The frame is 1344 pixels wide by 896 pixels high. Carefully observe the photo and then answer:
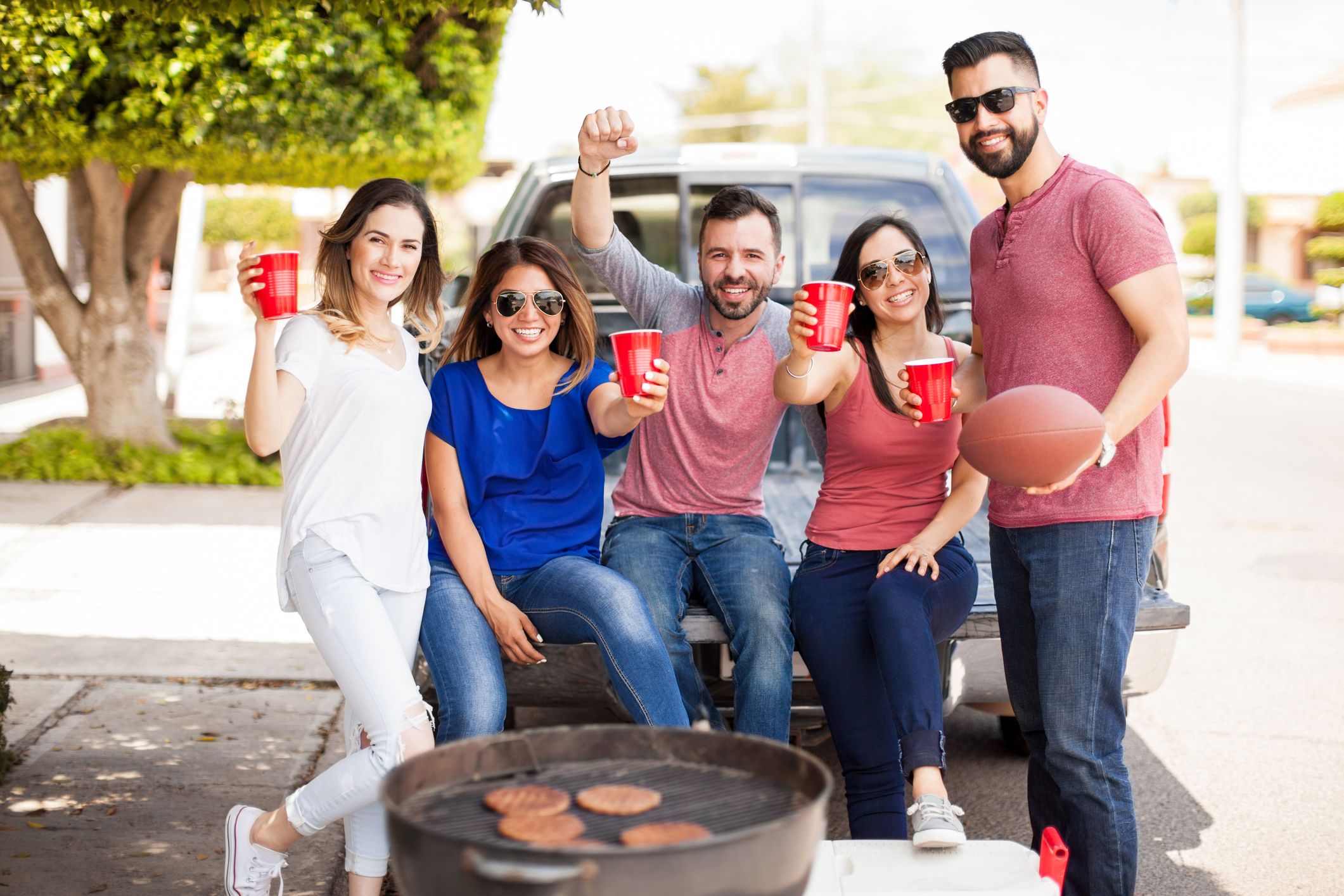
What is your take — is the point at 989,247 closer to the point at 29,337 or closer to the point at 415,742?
the point at 415,742

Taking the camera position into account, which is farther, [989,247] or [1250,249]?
[1250,249]

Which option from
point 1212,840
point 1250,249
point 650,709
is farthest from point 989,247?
point 1250,249

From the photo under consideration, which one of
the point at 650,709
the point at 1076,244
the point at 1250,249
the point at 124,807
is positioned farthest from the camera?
the point at 1250,249

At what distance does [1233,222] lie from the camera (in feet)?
72.4

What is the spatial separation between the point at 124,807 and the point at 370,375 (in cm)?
180

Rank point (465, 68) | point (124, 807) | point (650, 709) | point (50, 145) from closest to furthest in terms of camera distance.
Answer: point (650, 709), point (124, 807), point (50, 145), point (465, 68)

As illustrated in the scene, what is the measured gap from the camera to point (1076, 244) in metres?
2.85

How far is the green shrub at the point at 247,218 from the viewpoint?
3400 centimetres

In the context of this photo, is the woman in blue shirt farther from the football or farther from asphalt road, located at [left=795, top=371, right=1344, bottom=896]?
asphalt road, located at [left=795, top=371, right=1344, bottom=896]

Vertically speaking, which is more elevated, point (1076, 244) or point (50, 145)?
point (50, 145)

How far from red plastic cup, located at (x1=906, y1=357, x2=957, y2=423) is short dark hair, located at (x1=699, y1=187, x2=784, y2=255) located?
2.45 feet

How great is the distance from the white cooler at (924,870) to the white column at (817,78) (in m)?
28.3

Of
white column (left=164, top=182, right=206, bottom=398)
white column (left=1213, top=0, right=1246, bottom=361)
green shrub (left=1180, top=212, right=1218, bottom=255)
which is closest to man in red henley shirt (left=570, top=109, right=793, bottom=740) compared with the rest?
white column (left=164, top=182, right=206, bottom=398)

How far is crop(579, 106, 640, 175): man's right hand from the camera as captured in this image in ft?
10.8
